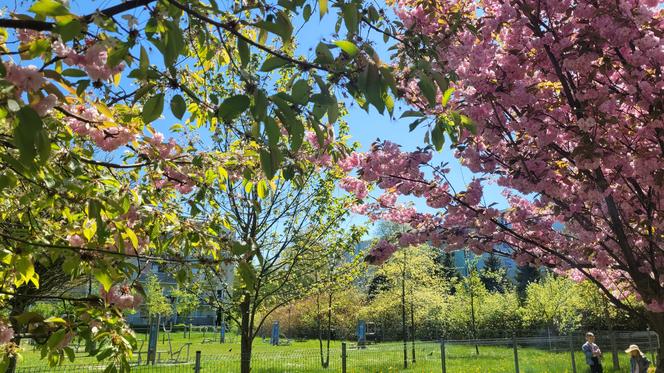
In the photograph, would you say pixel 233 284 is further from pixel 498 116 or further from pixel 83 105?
pixel 83 105

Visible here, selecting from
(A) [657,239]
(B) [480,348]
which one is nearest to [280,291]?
(A) [657,239]

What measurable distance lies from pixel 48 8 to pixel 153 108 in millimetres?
368

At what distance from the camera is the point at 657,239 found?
15.3 feet

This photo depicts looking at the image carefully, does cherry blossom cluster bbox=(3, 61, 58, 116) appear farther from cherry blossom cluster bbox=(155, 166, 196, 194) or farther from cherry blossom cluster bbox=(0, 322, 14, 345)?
cherry blossom cluster bbox=(155, 166, 196, 194)

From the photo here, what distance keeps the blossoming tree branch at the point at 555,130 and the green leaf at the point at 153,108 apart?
2.28 metres

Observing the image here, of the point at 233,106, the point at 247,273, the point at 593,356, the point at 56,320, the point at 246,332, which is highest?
the point at 233,106

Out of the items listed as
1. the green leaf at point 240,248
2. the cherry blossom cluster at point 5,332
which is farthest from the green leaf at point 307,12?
the cherry blossom cluster at point 5,332

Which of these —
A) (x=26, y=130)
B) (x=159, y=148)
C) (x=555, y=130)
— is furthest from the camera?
(x=555, y=130)

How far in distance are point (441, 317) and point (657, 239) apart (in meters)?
22.8

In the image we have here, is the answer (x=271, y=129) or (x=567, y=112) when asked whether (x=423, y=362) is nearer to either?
(x=567, y=112)

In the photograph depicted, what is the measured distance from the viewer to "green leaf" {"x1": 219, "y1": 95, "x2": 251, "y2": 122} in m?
1.04

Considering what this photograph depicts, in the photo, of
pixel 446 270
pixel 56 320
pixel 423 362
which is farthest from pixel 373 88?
pixel 446 270

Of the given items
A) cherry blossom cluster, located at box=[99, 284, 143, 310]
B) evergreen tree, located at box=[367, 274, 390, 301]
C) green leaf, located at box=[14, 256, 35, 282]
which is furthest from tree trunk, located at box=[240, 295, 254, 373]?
evergreen tree, located at box=[367, 274, 390, 301]

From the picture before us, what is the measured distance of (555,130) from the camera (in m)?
4.23
